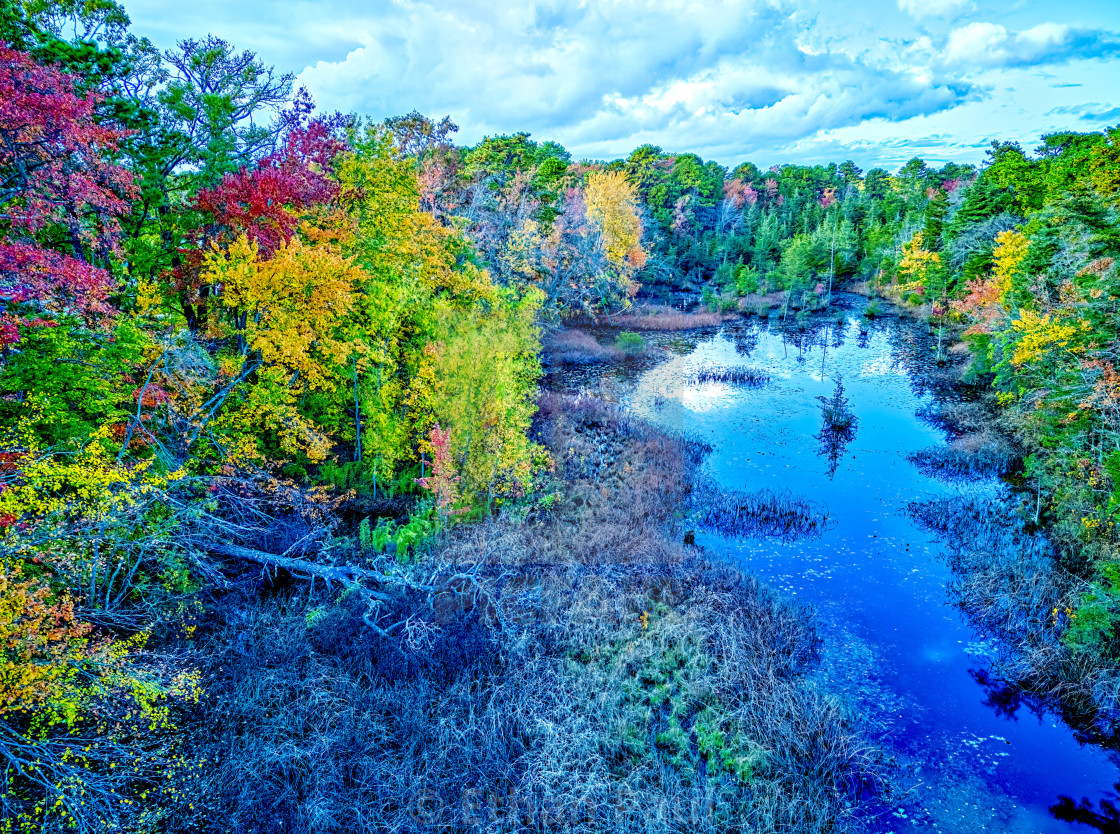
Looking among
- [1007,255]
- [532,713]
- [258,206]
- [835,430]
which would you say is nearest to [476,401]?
[258,206]

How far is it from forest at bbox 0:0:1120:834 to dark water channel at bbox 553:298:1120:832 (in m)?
1.00

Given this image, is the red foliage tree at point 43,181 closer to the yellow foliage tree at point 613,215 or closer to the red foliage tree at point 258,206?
the red foliage tree at point 258,206

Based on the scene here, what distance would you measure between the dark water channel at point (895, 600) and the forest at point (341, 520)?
1.00m

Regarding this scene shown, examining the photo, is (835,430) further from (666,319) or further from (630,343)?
(666,319)

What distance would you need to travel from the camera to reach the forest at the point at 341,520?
759 centimetres

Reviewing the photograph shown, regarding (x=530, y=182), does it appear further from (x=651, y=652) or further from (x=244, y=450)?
(x=651, y=652)

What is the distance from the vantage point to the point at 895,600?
13.6 m

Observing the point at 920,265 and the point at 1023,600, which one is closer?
the point at 1023,600

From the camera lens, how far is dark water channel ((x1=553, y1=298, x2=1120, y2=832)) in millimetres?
8883

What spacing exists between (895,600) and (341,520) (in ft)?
48.9

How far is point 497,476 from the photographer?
16250mm

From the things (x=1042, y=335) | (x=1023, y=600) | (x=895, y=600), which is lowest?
(x=895, y=600)

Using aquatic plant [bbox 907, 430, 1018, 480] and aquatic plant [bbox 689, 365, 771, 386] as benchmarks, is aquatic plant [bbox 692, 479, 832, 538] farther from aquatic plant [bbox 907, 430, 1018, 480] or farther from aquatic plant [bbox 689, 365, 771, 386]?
aquatic plant [bbox 689, 365, 771, 386]

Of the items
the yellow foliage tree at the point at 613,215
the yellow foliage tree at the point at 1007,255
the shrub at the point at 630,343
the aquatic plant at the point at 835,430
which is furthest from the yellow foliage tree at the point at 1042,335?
the yellow foliage tree at the point at 613,215
